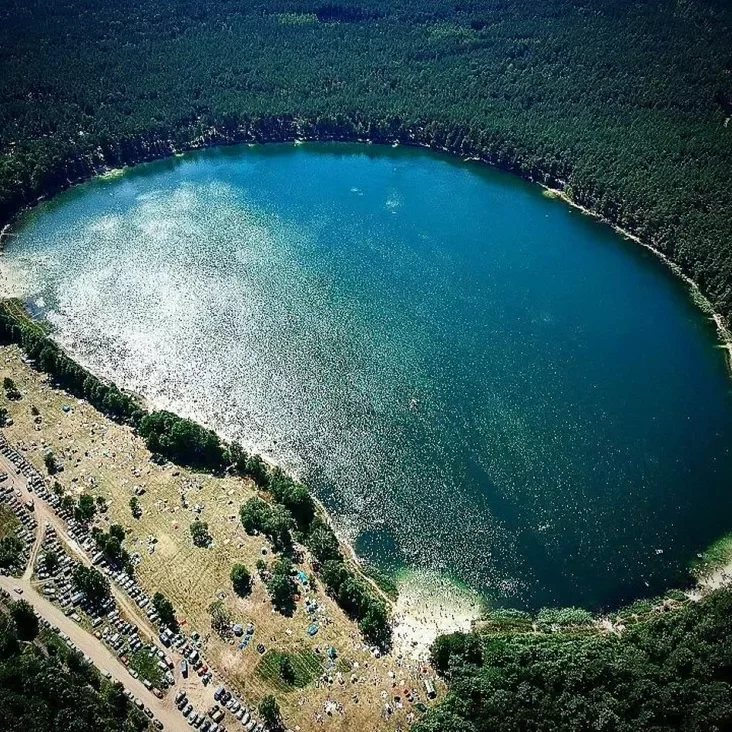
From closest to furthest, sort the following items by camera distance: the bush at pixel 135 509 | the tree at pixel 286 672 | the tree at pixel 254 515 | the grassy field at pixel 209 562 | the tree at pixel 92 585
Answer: the grassy field at pixel 209 562 → the tree at pixel 286 672 → the tree at pixel 92 585 → the tree at pixel 254 515 → the bush at pixel 135 509

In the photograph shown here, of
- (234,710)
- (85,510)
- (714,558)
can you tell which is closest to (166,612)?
(234,710)

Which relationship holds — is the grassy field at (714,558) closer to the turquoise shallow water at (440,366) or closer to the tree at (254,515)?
the turquoise shallow water at (440,366)

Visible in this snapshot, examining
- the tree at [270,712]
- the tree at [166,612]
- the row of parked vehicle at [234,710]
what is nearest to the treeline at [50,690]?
the row of parked vehicle at [234,710]

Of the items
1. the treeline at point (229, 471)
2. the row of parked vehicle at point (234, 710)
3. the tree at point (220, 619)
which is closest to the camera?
the row of parked vehicle at point (234, 710)

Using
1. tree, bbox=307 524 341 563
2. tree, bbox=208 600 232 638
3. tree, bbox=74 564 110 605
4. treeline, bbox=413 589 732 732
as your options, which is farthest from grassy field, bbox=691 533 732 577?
tree, bbox=74 564 110 605

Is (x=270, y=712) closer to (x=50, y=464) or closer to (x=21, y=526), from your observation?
(x=21, y=526)

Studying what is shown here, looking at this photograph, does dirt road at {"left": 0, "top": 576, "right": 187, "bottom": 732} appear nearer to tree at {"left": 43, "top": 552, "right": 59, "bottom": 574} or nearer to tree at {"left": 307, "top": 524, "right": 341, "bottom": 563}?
tree at {"left": 43, "top": 552, "right": 59, "bottom": 574}
